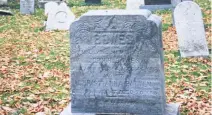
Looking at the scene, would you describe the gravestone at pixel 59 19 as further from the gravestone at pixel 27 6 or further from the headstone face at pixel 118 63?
the headstone face at pixel 118 63

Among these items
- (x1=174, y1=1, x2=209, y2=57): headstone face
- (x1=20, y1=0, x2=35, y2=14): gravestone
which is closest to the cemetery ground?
(x1=174, y1=1, x2=209, y2=57): headstone face

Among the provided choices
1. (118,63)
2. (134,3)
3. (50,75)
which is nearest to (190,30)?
(50,75)

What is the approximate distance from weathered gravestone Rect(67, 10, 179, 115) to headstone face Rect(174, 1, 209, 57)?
398 cm

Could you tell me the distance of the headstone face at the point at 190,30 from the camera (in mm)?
8414

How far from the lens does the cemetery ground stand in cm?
589

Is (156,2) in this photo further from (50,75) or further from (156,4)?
(50,75)

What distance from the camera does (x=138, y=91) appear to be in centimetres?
462

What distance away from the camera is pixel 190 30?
855cm

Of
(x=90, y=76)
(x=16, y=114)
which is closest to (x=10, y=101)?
(x=16, y=114)

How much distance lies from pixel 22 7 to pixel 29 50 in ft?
24.9

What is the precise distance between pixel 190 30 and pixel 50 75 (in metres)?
3.39

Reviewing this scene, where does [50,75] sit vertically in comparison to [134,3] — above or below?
below

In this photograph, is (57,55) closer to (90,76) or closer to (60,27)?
(60,27)

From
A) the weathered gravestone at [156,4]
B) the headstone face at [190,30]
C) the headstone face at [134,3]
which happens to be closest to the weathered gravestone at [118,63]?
the headstone face at [190,30]
